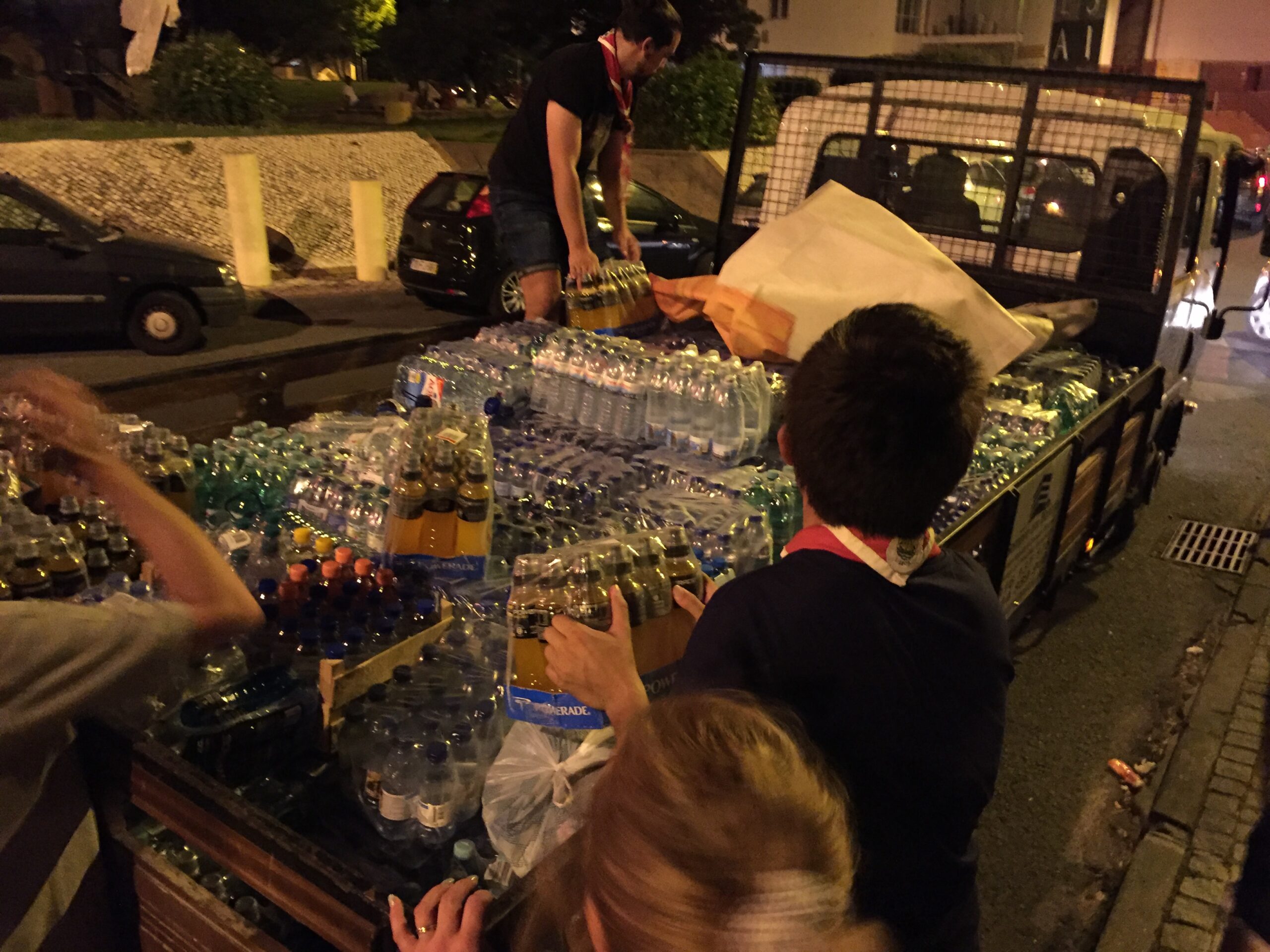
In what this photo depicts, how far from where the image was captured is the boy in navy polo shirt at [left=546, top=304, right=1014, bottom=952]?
168cm

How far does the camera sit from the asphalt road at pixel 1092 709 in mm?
3506

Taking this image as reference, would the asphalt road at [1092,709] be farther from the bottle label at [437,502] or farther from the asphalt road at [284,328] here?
the asphalt road at [284,328]

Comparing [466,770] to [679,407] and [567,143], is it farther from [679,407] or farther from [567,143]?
[567,143]

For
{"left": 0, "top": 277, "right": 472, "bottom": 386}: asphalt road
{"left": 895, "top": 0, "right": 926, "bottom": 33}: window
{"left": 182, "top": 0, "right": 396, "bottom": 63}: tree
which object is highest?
{"left": 895, "top": 0, "right": 926, "bottom": 33}: window

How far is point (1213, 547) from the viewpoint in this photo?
610 cm

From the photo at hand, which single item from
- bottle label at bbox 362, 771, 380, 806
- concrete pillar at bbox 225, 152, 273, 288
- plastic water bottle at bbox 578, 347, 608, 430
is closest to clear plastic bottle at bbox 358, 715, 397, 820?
bottle label at bbox 362, 771, 380, 806

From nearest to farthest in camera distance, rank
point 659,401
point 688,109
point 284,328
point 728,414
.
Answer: point 728,414, point 659,401, point 284,328, point 688,109

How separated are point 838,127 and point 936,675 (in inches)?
188

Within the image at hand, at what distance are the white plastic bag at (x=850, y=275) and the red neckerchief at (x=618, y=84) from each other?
0.92 meters

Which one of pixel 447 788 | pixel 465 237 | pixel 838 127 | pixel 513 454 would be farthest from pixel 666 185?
pixel 447 788

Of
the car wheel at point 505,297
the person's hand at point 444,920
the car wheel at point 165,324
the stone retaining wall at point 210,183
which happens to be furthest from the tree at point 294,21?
the person's hand at point 444,920

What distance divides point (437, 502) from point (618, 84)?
257 cm

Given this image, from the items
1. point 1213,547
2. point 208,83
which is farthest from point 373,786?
point 208,83

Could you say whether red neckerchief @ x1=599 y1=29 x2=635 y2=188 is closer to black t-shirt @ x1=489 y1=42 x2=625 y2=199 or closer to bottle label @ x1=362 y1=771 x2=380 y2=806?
black t-shirt @ x1=489 y1=42 x2=625 y2=199
